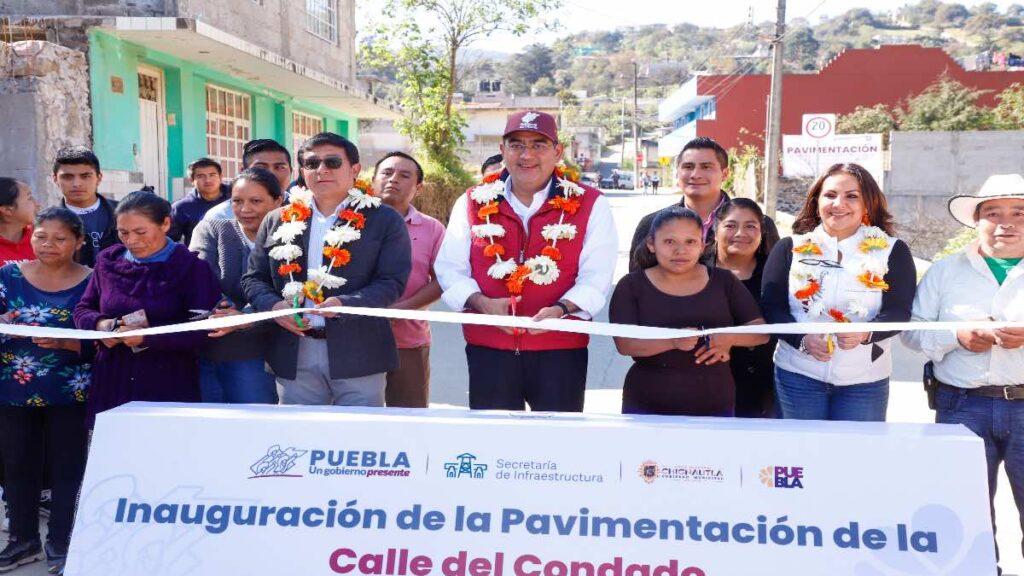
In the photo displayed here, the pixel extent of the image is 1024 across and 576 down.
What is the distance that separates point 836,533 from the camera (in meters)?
2.65

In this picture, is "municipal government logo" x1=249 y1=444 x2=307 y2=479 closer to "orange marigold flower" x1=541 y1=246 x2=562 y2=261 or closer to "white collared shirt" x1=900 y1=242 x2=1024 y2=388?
"orange marigold flower" x1=541 y1=246 x2=562 y2=261

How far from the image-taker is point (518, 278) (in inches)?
144

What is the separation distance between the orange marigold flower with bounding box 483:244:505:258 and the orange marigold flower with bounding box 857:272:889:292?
1530 mm

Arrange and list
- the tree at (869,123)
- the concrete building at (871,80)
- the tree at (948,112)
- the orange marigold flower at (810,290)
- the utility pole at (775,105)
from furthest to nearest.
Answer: the concrete building at (871,80) < the tree at (869,123) < the tree at (948,112) < the utility pole at (775,105) < the orange marigold flower at (810,290)

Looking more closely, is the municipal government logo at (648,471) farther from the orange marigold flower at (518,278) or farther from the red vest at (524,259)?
the orange marigold flower at (518,278)

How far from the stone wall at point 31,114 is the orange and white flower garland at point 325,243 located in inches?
205

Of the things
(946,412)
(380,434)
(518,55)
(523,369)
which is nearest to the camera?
(380,434)

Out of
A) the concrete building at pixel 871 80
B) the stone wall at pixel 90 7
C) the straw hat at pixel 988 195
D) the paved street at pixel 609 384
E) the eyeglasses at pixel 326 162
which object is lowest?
the paved street at pixel 609 384

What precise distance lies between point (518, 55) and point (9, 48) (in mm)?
125023

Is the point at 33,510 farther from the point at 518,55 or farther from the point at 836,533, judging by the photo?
the point at 518,55

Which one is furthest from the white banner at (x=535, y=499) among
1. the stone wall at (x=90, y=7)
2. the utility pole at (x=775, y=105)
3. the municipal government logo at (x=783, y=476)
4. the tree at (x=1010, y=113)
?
the tree at (x=1010, y=113)

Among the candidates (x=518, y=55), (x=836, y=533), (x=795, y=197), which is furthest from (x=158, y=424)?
(x=518, y=55)

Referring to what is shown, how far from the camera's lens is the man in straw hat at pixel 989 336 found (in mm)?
3275

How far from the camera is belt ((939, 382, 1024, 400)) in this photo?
3275mm
